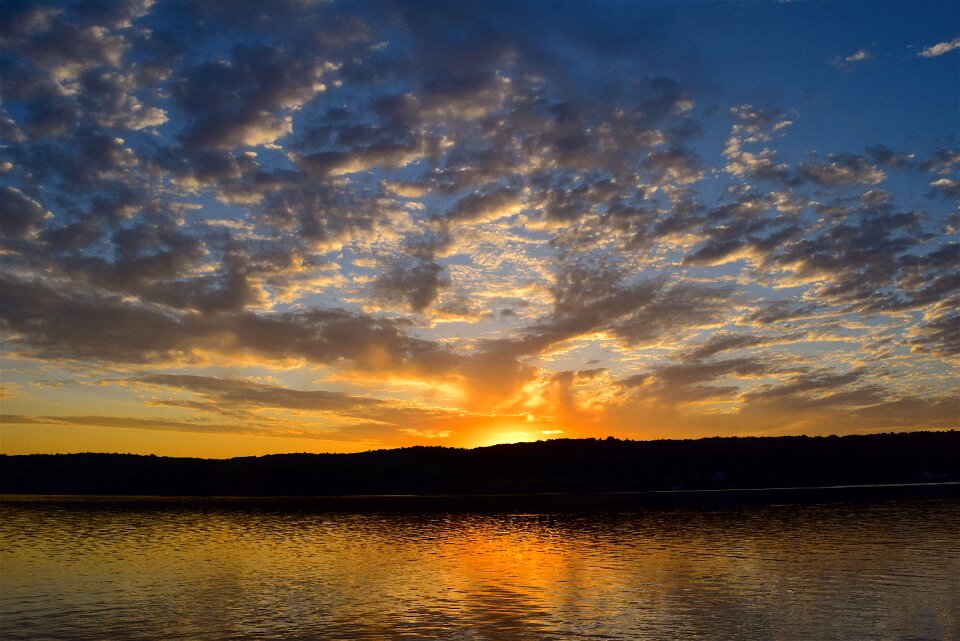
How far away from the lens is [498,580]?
41344 mm

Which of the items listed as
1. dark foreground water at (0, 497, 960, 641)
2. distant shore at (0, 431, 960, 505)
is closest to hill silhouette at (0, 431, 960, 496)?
distant shore at (0, 431, 960, 505)

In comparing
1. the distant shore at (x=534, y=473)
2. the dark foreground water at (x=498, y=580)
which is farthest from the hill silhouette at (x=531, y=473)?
the dark foreground water at (x=498, y=580)

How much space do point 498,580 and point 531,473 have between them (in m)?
146

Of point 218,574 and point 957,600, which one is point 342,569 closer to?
point 218,574

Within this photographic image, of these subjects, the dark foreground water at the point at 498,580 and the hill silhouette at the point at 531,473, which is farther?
the hill silhouette at the point at 531,473

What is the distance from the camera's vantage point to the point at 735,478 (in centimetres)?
18125

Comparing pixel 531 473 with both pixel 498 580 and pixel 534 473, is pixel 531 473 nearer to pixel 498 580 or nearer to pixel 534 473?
pixel 534 473

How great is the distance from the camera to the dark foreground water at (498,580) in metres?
29.2

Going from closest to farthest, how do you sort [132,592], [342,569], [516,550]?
1. [132,592]
2. [342,569]
3. [516,550]

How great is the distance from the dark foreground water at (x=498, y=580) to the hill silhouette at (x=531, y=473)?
335 feet

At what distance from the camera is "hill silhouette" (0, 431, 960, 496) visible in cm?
17812

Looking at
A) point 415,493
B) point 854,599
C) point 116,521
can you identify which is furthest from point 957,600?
point 415,493

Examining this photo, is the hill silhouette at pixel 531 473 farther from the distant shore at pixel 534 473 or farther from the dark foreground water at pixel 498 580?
the dark foreground water at pixel 498 580

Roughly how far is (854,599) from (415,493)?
476 feet
